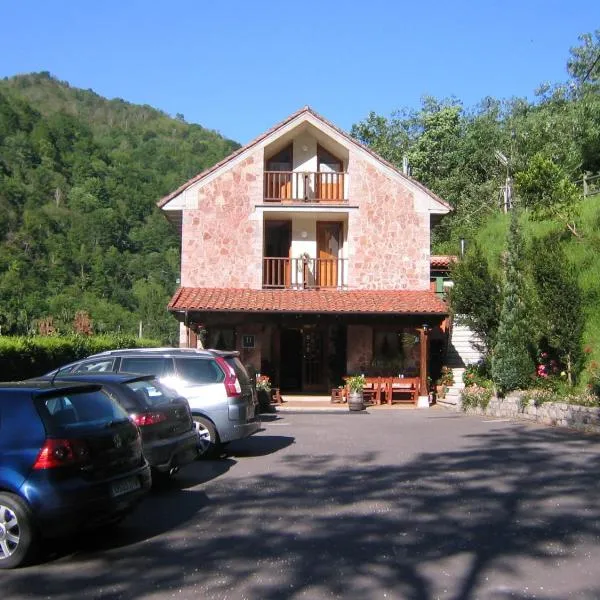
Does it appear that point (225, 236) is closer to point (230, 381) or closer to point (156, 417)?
point (230, 381)

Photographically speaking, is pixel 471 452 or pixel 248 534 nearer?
pixel 248 534

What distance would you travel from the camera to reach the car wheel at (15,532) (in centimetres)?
611

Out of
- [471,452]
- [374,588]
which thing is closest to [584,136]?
[471,452]

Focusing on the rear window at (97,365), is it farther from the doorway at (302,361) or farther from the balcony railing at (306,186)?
the balcony railing at (306,186)

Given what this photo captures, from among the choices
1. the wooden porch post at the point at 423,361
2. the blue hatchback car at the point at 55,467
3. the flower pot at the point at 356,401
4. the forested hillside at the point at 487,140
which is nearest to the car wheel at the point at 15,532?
the blue hatchback car at the point at 55,467

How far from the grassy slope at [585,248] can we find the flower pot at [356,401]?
603cm

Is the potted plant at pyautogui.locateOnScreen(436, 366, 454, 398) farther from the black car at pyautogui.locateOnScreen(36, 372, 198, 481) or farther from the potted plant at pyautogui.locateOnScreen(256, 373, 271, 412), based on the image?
the black car at pyautogui.locateOnScreen(36, 372, 198, 481)

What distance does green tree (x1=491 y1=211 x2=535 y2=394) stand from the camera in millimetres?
18188

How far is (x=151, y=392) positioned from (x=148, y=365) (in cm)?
266

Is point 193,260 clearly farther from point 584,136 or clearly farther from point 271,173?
point 584,136

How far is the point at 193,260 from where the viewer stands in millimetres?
23969

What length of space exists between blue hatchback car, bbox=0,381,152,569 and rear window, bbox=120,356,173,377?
4.79m

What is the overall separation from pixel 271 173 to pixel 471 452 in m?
14.3

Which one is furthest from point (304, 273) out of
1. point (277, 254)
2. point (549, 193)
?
point (549, 193)
